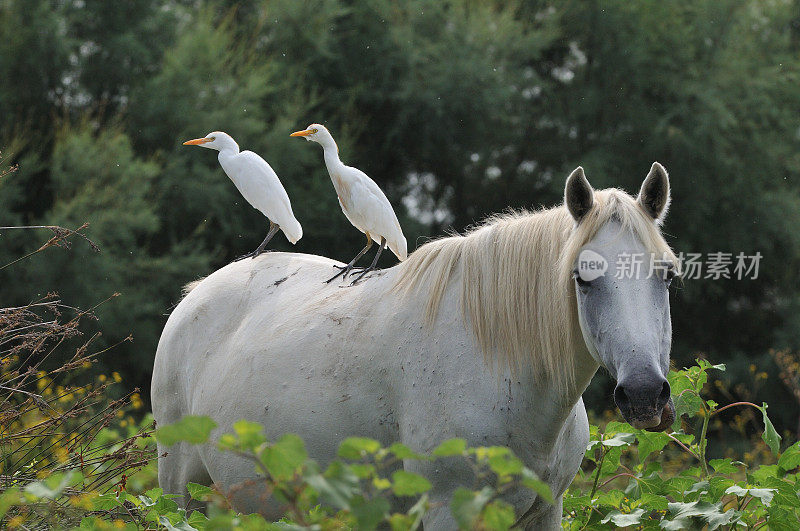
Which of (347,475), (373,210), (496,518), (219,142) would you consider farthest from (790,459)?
(219,142)

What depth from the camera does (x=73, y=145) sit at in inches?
382

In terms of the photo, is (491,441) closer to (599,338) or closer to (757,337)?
(599,338)

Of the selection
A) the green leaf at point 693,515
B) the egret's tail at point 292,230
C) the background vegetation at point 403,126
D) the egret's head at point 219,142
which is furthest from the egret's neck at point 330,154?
the background vegetation at point 403,126

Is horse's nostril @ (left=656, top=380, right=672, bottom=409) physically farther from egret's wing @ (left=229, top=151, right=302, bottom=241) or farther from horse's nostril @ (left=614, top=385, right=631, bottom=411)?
egret's wing @ (left=229, top=151, right=302, bottom=241)

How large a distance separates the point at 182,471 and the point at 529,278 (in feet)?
6.25

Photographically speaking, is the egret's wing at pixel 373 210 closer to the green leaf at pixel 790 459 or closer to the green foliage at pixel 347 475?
the green leaf at pixel 790 459

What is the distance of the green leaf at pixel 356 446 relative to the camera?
1.39 m

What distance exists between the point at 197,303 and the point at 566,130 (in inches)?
400

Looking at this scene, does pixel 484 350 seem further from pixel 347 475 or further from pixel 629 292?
pixel 347 475

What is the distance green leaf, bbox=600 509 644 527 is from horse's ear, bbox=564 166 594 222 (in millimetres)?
1115

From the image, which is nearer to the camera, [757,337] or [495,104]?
[495,104]

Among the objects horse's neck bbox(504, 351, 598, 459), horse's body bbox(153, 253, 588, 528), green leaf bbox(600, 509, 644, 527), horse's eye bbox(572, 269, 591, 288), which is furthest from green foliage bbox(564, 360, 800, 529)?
horse's eye bbox(572, 269, 591, 288)

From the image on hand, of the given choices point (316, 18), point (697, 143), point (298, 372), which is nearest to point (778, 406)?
point (697, 143)

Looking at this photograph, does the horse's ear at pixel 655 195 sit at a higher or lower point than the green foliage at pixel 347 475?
higher
